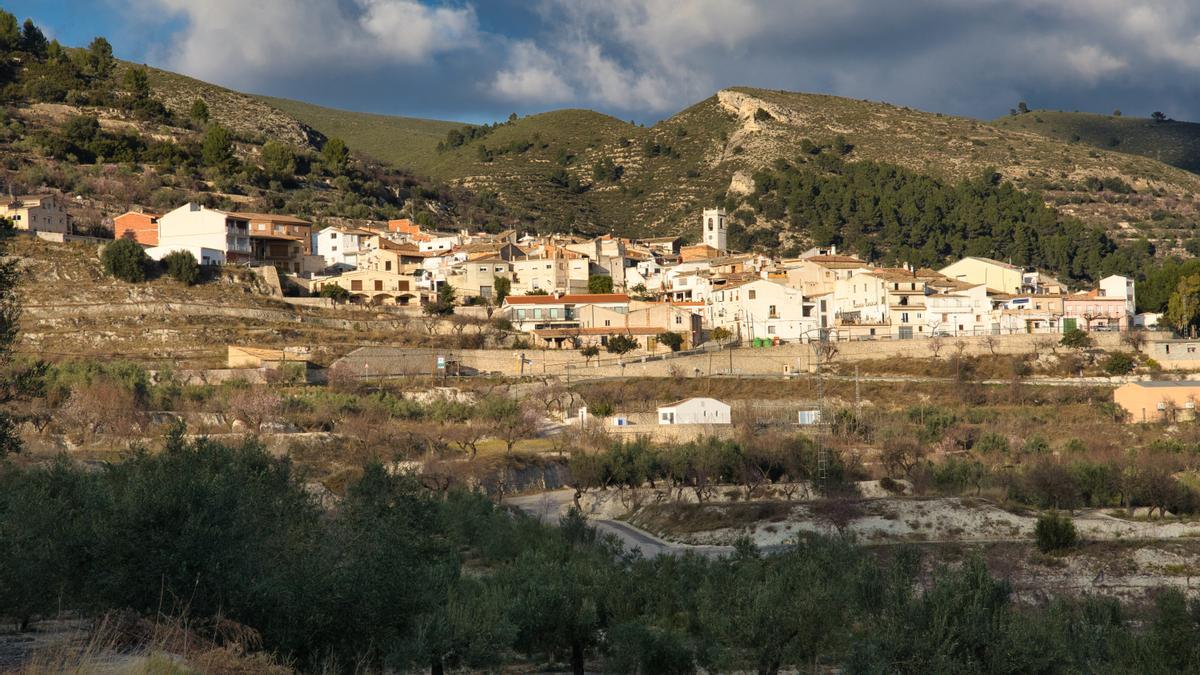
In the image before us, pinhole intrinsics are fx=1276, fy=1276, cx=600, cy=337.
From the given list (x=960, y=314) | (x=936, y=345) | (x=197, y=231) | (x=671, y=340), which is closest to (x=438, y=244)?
(x=197, y=231)

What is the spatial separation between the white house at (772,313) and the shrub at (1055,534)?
102 ft

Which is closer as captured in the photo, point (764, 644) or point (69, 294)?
point (764, 644)

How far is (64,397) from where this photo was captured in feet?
150

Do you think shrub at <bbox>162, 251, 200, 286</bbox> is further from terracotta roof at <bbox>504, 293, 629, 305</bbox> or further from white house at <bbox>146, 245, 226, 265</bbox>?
terracotta roof at <bbox>504, 293, 629, 305</bbox>

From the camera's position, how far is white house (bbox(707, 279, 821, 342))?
6525 centimetres

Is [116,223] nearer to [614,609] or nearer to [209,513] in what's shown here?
[614,609]

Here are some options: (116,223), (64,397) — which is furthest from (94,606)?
(116,223)

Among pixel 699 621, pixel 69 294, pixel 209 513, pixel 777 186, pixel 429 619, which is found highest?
pixel 777 186

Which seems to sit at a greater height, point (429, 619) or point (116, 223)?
point (116, 223)

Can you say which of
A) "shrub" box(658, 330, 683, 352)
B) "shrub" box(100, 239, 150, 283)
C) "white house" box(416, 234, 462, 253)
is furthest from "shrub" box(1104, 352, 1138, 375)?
"shrub" box(100, 239, 150, 283)

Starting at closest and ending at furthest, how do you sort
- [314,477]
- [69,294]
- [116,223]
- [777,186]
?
[314,477] < [69,294] < [116,223] < [777,186]

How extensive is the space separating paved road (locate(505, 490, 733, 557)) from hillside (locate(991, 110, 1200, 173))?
11640 centimetres

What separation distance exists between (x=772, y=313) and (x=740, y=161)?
5434 cm

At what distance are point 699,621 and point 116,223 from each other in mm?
54249
